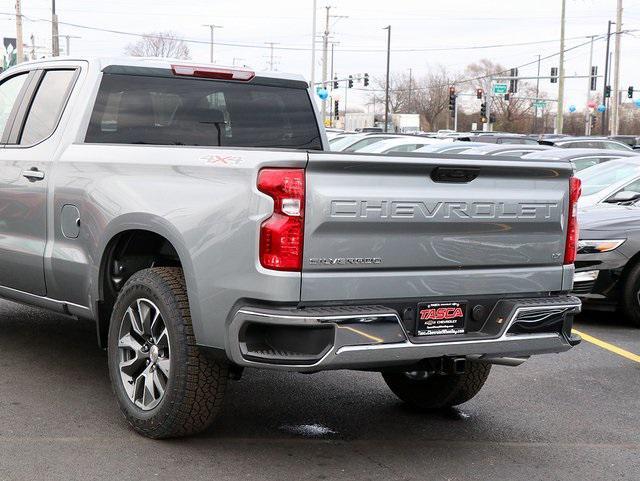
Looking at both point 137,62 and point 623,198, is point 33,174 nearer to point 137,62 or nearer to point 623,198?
point 137,62

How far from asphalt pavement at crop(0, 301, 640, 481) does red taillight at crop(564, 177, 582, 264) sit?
1.05m

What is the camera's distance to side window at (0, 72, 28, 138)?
686cm

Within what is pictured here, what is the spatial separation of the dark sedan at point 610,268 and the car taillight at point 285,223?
5.29m

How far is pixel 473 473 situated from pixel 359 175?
62.6 inches

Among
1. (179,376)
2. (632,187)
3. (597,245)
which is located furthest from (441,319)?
(632,187)

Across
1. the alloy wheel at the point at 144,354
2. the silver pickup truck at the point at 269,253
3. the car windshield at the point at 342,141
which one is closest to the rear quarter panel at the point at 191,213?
the silver pickup truck at the point at 269,253

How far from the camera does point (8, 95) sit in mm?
7012

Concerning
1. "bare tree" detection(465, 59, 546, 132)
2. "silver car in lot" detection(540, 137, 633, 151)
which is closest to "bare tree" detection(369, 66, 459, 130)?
"bare tree" detection(465, 59, 546, 132)

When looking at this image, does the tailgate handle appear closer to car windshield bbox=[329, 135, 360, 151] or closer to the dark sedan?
the dark sedan

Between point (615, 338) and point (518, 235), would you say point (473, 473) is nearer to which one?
point (518, 235)

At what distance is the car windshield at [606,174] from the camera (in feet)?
38.4

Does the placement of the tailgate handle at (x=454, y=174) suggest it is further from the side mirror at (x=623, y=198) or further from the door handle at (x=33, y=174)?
the side mirror at (x=623, y=198)

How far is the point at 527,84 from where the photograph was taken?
130 metres

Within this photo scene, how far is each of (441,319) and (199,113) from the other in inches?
94.0
